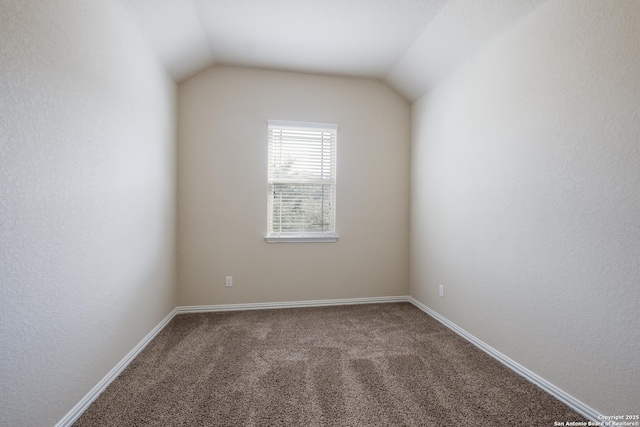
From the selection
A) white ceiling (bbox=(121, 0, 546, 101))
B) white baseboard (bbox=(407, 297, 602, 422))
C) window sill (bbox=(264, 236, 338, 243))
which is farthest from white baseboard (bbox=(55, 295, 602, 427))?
white ceiling (bbox=(121, 0, 546, 101))

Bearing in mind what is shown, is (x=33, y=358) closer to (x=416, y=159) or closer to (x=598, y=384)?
(x=598, y=384)

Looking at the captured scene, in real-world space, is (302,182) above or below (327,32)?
below

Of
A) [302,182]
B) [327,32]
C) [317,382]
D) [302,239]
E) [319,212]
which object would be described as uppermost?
[327,32]

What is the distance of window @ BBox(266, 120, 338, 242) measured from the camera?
10.5 ft

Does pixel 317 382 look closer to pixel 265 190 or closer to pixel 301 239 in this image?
pixel 301 239

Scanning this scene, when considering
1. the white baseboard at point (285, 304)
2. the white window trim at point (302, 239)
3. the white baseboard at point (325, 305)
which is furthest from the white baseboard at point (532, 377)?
the white window trim at point (302, 239)

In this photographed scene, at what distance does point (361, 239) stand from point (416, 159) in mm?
1170

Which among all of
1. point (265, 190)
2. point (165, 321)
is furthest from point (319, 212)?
point (165, 321)

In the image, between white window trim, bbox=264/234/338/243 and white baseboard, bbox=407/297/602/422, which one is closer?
white baseboard, bbox=407/297/602/422

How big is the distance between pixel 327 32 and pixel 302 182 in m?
1.51

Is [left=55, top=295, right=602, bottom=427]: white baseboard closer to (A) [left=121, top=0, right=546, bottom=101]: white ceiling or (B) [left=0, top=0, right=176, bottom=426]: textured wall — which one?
(B) [left=0, top=0, right=176, bottom=426]: textured wall

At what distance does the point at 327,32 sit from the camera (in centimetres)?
246

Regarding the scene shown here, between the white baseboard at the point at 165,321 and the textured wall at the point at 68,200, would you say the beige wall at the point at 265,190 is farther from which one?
the textured wall at the point at 68,200

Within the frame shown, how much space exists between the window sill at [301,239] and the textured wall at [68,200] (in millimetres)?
1271
